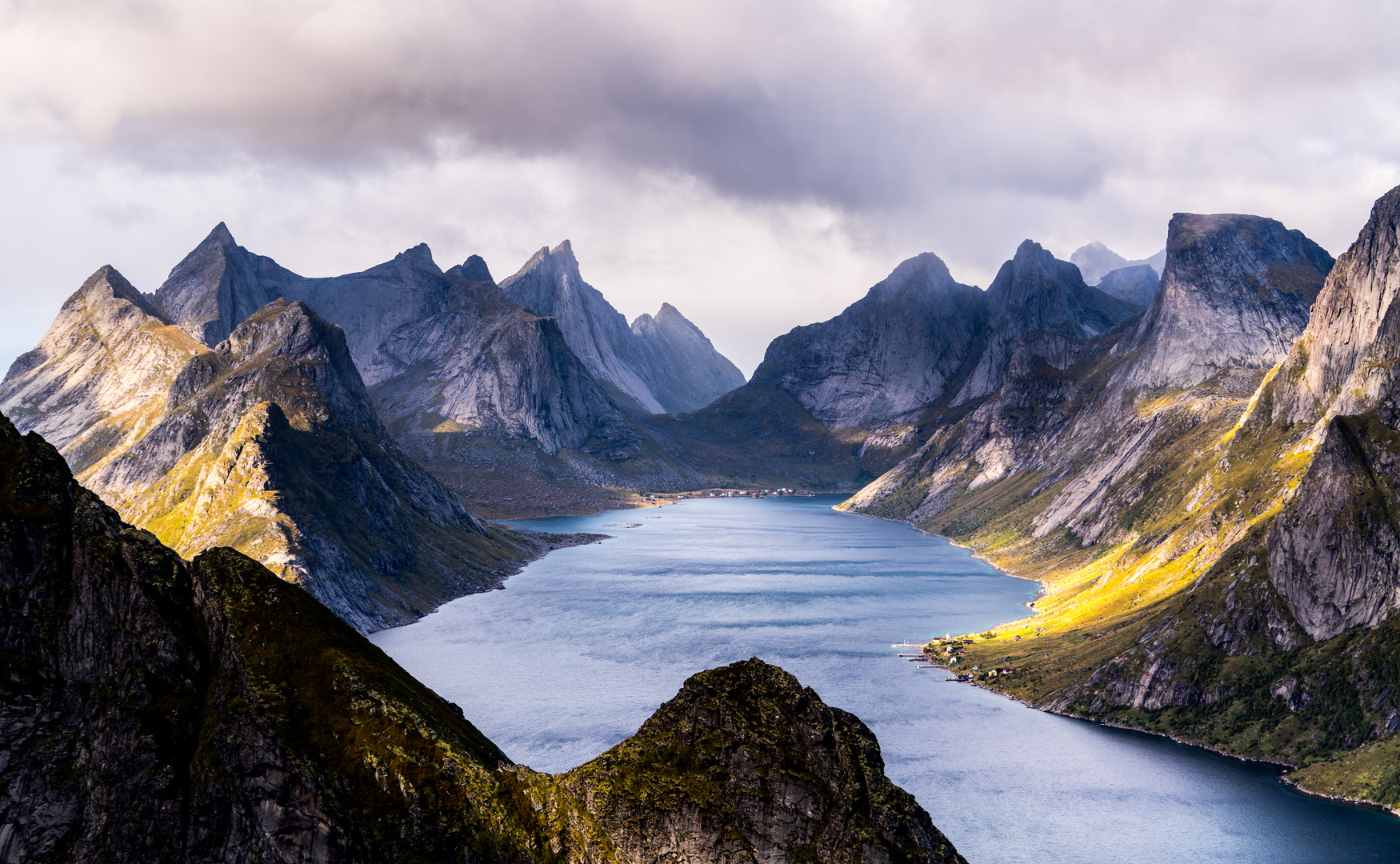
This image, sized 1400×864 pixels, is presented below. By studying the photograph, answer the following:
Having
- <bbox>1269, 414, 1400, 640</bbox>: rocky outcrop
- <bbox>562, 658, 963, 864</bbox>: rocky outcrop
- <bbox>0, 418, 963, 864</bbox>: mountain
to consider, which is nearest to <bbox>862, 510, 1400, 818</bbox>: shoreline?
<bbox>1269, 414, 1400, 640</bbox>: rocky outcrop

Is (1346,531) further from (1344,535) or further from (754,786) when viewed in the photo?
(754,786)

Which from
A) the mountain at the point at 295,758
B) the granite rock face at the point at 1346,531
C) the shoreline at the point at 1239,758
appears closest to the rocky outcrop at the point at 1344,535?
the granite rock face at the point at 1346,531

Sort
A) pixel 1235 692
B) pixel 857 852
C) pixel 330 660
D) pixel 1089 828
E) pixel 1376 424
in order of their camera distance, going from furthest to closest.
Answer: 1. pixel 1376 424
2. pixel 1235 692
3. pixel 1089 828
4. pixel 330 660
5. pixel 857 852

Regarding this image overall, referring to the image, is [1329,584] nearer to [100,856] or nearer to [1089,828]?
[1089,828]

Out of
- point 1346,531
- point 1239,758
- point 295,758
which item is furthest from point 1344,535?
point 295,758

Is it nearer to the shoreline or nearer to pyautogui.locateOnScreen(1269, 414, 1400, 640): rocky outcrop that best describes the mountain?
the shoreline

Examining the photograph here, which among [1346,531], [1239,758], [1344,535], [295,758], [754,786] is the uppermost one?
[1346,531]

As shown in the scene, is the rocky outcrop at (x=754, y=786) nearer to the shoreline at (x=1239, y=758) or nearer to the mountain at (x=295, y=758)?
the mountain at (x=295, y=758)

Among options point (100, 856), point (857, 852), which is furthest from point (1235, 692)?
point (100, 856)
